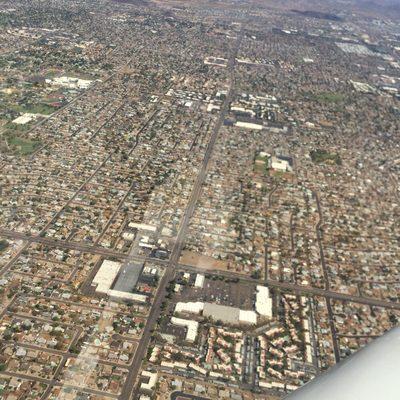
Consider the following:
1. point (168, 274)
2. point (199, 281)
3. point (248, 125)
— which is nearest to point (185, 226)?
point (168, 274)

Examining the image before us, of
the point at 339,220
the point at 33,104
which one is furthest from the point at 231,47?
the point at 339,220

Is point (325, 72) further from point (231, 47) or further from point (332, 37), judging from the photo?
point (332, 37)

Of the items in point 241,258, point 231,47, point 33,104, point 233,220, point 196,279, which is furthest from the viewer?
point 231,47

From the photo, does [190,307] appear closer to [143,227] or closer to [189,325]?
[189,325]

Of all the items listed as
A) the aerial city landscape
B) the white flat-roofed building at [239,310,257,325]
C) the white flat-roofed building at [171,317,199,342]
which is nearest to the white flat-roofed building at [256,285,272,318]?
the aerial city landscape

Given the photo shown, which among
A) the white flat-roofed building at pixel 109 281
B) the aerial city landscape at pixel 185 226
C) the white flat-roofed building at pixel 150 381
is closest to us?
the white flat-roofed building at pixel 150 381

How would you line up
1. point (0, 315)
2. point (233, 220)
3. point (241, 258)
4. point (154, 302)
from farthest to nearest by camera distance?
point (233, 220) → point (241, 258) → point (154, 302) → point (0, 315)

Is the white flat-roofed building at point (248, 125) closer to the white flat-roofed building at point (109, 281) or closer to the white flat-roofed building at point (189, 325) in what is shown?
the white flat-roofed building at point (109, 281)

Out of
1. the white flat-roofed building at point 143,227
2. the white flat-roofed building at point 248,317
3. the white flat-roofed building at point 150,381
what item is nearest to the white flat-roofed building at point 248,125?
the white flat-roofed building at point 143,227
